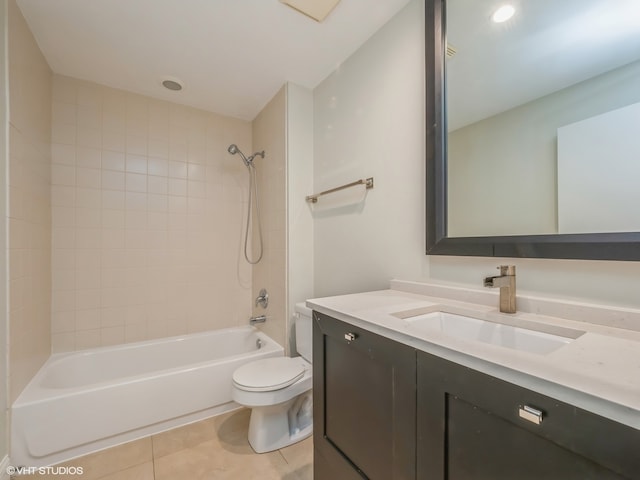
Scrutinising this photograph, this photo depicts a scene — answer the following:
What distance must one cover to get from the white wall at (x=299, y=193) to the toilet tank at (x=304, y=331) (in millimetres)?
168

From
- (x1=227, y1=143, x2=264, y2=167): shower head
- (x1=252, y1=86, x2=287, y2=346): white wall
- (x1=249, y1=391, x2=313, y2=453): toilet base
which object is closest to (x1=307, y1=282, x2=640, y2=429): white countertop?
(x1=249, y1=391, x2=313, y2=453): toilet base

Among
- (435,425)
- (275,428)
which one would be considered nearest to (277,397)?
(275,428)

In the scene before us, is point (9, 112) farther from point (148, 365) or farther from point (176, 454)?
point (176, 454)

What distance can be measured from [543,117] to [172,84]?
7.63 ft

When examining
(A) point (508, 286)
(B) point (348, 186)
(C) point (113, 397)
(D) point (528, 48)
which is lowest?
(C) point (113, 397)

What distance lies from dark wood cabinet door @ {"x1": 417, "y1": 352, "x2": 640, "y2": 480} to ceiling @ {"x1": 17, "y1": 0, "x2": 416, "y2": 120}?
67.6 inches

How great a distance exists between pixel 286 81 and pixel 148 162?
129 cm

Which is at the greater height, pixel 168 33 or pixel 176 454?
pixel 168 33

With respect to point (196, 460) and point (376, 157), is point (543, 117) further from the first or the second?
point (196, 460)

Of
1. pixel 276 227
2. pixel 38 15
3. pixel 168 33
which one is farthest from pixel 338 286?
pixel 38 15

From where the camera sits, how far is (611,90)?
82 centimetres

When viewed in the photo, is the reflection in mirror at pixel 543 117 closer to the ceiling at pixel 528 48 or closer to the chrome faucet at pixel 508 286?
the ceiling at pixel 528 48

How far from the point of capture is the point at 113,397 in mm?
1588

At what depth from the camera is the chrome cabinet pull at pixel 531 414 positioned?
50 centimetres
